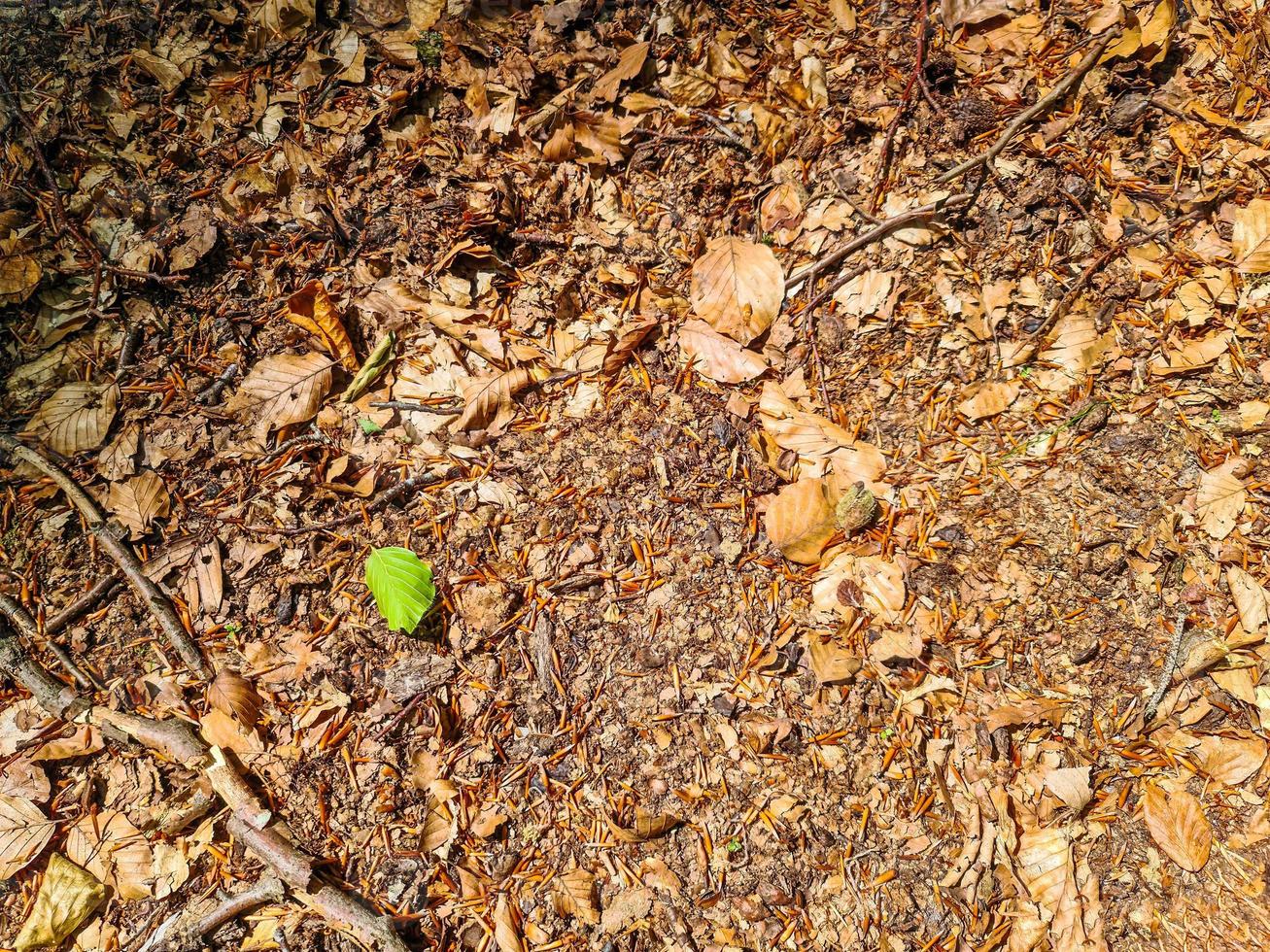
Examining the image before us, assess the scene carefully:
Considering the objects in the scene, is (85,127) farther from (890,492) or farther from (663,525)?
(890,492)

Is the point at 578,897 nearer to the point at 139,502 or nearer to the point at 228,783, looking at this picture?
the point at 228,783

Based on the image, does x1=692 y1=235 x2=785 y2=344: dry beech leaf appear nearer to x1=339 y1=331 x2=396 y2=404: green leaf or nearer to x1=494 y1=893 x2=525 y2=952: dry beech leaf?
x1=339 y1=331 x2=396 y2=404: green leaf

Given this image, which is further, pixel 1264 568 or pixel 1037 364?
pixel 1037 364

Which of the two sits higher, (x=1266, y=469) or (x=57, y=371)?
(x=57, y=371)

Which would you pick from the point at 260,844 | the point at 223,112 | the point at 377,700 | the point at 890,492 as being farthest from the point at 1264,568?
the point at 223,112

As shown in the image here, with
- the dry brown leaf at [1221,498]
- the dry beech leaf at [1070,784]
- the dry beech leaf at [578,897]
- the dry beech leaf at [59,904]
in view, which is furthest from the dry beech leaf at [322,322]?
the dry brown leaf at [1221,498]

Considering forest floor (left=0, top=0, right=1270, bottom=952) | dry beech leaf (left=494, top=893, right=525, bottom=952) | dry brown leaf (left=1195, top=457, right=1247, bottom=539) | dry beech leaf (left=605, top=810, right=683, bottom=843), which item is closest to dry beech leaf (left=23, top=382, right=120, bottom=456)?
forest floor (left=0, top=0, right=1270, bottom=952)
